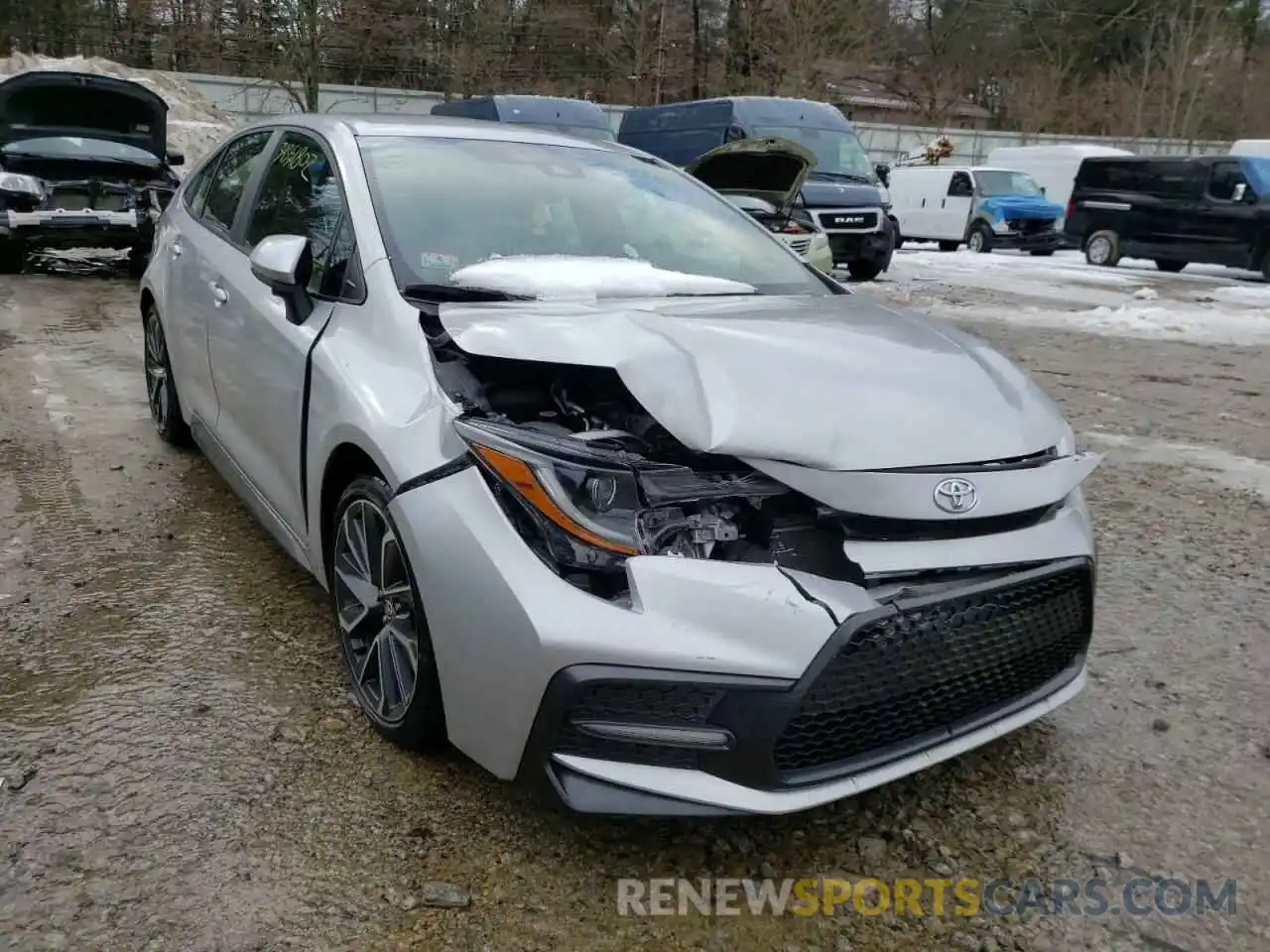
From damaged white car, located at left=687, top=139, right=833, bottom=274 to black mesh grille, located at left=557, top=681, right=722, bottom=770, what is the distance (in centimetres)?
797

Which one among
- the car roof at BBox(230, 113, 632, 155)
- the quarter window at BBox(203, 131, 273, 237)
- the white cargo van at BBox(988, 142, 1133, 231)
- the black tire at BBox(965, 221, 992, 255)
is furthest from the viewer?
the white cargo van at BBox(988, 142, 1133, 231)

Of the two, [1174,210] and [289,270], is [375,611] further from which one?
[1174,210]

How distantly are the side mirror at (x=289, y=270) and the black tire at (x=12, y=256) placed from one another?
841cm

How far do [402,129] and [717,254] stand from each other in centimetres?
111

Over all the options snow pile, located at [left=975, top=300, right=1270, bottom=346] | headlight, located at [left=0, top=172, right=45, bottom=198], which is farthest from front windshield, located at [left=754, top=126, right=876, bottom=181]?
headlight, located at [left=0, top=172, right=45, bottom=198]

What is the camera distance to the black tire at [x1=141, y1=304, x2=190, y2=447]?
180 inches

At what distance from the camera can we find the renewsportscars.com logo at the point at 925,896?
211 cm

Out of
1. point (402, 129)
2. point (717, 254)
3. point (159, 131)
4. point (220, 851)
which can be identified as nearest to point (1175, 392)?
point (717, 254)

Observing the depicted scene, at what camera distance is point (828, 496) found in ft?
6.86

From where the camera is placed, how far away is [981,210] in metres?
19.9

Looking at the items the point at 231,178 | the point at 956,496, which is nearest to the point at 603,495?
the point at 956,496

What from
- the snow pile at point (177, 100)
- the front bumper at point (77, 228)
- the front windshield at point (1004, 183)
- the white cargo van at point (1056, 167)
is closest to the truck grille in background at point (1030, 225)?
the front windshield at point (1004, 183)

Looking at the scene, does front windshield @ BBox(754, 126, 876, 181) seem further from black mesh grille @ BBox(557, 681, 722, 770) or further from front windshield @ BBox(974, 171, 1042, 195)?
black mesh grille @ BBox(557, 681, 722, 770)

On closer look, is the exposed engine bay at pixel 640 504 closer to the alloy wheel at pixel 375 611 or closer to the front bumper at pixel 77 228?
the alloy wheel at pixel 375 611
